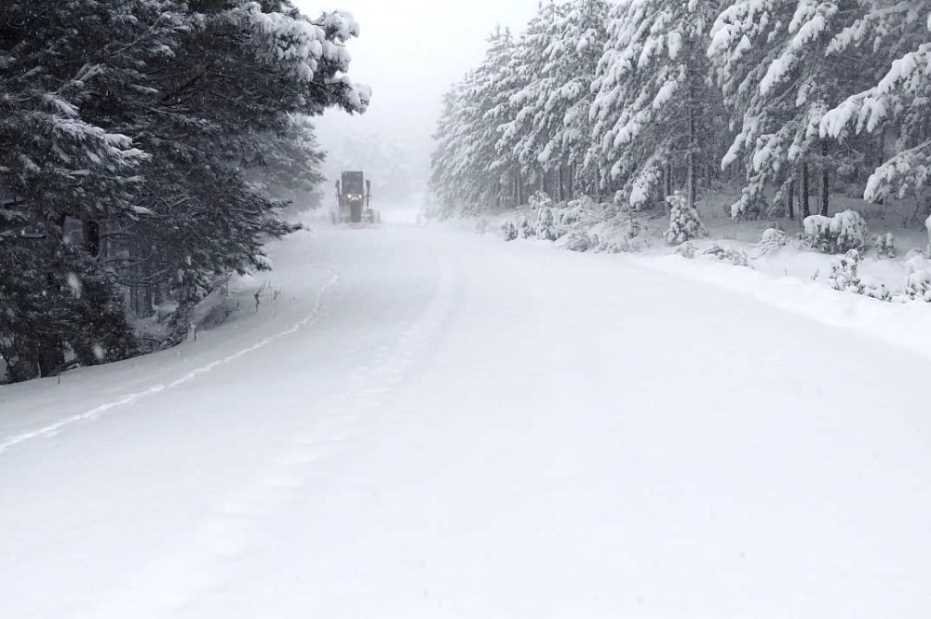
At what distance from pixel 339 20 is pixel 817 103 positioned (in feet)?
43.3

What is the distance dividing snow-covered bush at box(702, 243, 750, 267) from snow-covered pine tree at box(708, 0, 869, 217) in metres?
2.98

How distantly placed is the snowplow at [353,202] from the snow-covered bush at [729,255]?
37.9 meters

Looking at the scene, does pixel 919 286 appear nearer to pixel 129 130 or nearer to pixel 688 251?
pixel 688 251

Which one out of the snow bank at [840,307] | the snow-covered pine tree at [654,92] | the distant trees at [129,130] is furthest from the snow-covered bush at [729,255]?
the distant trees at [129,130]

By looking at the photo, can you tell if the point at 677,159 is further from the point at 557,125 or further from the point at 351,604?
the point at 351,604

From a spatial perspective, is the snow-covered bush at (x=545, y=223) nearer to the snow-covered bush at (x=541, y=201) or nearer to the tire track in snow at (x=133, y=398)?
the snow-covered bush at (x=541, y=201)

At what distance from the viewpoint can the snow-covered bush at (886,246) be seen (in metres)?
14.8

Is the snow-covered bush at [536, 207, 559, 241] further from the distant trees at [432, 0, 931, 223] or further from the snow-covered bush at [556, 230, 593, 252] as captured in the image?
the snow-covered bush at [556, 230, 593, 252]

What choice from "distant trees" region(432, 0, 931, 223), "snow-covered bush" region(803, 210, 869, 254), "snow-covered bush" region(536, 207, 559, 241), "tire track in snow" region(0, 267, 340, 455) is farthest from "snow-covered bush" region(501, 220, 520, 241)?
"tire track in snow" region(0, 267, 340, 455)

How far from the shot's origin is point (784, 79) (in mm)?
17188

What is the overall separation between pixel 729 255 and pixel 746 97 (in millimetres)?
6970

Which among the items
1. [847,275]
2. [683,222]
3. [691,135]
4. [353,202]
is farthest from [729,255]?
[353,202]

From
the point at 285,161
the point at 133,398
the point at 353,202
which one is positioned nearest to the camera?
the point at 133,398

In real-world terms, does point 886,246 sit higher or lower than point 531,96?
lower
